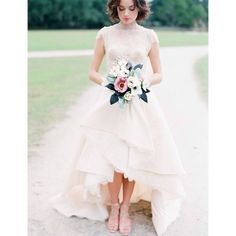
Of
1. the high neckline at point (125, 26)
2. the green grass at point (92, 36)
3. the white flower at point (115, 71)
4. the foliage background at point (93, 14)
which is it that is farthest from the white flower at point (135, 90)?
the green grass at point (92, 36)

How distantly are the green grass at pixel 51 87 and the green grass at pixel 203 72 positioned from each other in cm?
160

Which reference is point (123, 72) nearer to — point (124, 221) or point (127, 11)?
point (127, 11)

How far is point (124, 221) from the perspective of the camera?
2652 millimetres

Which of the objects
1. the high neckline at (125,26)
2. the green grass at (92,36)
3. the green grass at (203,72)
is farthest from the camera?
the green grass at (203,72)

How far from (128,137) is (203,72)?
489 cm

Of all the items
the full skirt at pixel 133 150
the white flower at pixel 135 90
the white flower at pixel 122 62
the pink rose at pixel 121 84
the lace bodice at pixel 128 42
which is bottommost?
the full skirt at pixel 133 150

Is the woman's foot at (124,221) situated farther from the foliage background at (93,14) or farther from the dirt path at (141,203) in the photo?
the foliage background at (93,14)

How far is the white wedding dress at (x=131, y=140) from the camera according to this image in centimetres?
251

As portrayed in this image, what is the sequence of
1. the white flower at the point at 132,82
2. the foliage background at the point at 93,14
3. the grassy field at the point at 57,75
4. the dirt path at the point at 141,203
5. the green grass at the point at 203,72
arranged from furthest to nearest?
the green grass at the point at 203,72, the foliage background at the point at 93,14, the grassy field at the point at 57,75, the dirt path at the point at 141,203, the white flower at the point at 132,82

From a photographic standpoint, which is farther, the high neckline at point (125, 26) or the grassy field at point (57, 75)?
the grassy field at point (57, 75)

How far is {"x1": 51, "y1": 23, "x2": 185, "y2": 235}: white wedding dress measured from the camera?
8.23 feet

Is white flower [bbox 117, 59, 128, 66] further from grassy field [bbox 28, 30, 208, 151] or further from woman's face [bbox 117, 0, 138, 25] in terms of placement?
grassy field [bbox 28, 30, 208, 151]

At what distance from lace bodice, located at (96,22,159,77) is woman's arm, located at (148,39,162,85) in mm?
28

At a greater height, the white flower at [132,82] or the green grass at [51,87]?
the white flower at [132,82]
